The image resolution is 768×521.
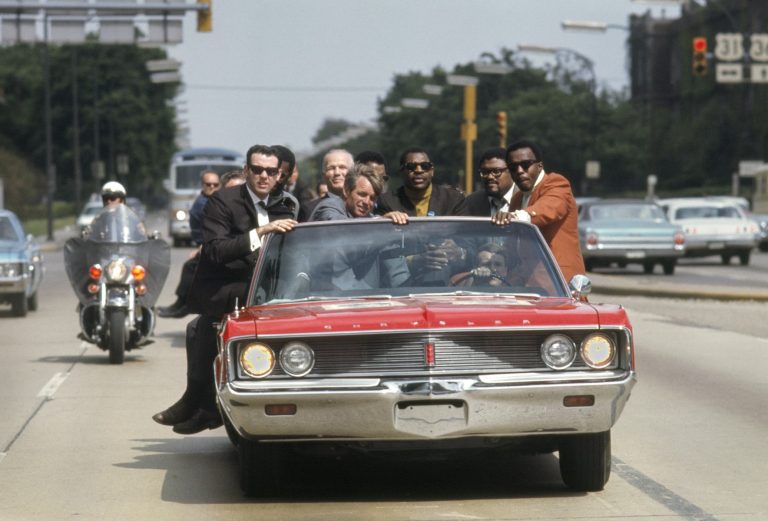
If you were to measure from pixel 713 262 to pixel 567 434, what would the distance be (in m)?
35.4

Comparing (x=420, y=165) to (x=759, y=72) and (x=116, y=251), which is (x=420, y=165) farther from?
(x=759, y=72)

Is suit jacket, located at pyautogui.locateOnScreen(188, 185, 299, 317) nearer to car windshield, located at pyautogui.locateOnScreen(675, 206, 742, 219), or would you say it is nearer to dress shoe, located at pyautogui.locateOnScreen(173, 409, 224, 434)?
dress shoe, located at pyautogui.locateOnScreen(173, 409, 224, 434)

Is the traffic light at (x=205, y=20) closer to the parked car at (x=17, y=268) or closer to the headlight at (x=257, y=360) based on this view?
the parked car at (x=17, y=268)

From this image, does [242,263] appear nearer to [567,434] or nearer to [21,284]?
[567,434]

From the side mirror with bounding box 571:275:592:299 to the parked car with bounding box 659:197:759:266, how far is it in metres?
31.8

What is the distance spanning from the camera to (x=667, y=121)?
98875 millimetres

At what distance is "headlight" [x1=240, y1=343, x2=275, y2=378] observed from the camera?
7637 mm

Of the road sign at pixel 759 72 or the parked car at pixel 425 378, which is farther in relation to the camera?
the road sign at pixel 759 72

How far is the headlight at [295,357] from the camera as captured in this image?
7.63m

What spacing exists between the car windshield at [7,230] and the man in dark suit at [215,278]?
14.0 meters

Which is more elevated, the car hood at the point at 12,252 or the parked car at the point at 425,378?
the parked car at the point at 425,378

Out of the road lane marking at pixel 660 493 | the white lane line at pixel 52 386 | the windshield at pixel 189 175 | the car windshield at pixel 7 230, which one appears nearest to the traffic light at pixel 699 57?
the windshield at pixel 189 175

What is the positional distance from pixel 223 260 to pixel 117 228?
21.6 ft

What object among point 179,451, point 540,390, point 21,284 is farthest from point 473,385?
point 21,284
